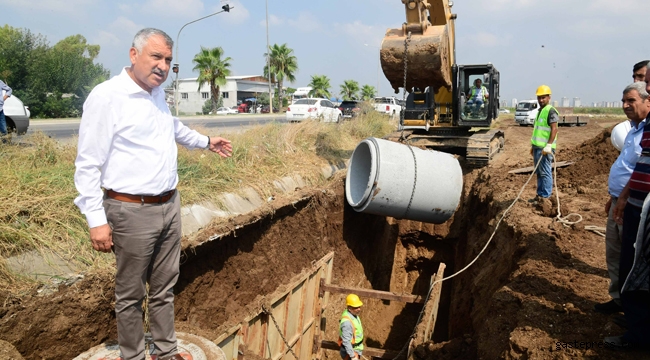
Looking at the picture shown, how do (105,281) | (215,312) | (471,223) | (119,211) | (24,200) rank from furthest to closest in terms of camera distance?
1. (471,223)
2. (215,312)
3. (24,200)
4. (105,281)
5. (119,211)

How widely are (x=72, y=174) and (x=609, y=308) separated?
5604mm

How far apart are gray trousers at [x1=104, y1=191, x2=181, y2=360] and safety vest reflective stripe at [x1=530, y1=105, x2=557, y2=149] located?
5878 millimetres

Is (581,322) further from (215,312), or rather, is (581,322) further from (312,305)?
(312,305)

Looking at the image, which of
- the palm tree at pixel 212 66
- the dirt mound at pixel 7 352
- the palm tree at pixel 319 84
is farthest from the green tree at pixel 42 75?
the dirt mound at pixel 7 352

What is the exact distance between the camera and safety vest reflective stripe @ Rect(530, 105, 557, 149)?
23.0 feet

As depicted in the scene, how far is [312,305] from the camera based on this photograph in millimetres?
7598

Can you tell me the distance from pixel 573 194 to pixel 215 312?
20.7 feet

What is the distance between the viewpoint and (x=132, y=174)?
2854 mm

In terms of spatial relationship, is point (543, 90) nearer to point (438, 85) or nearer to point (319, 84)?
point (438, 85)

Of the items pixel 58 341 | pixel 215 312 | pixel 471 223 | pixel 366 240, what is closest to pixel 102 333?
pixel 58 341

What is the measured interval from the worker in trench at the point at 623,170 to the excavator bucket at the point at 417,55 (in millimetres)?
3929

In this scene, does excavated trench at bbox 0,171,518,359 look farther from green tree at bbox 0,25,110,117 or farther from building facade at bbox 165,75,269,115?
building facade at bbox 165,75,269,115

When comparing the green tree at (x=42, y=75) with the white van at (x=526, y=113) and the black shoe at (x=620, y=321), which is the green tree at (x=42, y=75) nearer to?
the white van at (x=526, y=113)

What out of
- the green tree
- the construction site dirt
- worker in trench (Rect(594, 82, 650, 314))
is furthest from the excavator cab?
the green tree
